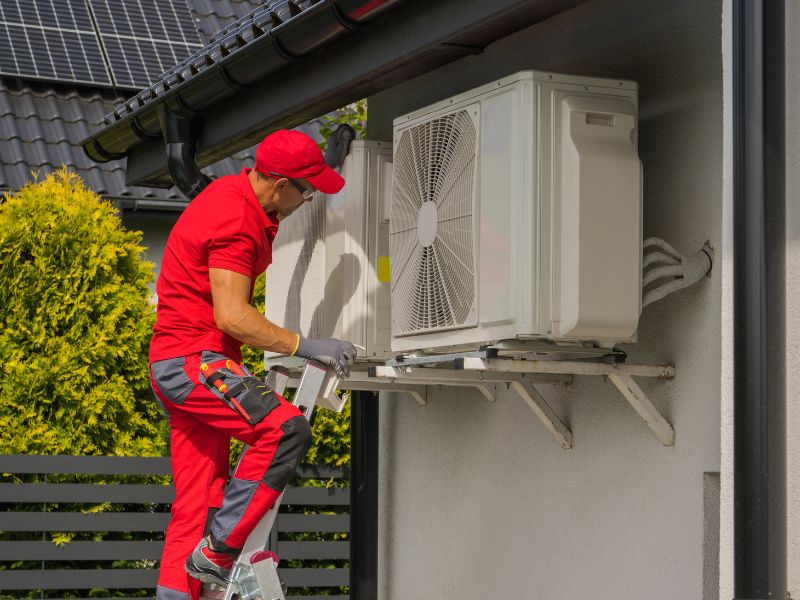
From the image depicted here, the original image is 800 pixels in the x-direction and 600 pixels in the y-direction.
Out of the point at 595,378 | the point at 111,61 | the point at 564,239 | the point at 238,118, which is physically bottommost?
the point at 595,378

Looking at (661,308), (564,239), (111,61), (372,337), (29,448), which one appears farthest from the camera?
(111,61)

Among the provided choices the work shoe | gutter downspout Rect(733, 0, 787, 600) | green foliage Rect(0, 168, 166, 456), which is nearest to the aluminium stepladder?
the work shoe

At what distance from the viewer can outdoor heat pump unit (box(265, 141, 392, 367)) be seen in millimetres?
5055

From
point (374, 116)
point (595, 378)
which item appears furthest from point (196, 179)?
point (595, 378)

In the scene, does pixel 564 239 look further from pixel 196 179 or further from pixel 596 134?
pixel 196 179

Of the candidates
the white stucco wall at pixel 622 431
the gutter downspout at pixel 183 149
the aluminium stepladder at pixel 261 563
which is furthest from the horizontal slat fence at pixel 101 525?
the aluminium stepladder at pixel 261 563

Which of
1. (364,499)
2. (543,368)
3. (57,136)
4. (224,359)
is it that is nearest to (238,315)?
(224,359)

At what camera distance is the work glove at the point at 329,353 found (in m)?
4.24

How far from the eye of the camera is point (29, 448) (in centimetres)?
803

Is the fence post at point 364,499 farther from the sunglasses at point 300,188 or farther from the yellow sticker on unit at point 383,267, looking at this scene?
the sunglasses at point 300,188

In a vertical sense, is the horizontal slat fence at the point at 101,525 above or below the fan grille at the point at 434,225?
below

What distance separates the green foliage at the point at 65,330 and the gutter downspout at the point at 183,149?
84.8 inches

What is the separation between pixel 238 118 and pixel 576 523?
246 centimetres

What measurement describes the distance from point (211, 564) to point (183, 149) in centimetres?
262
